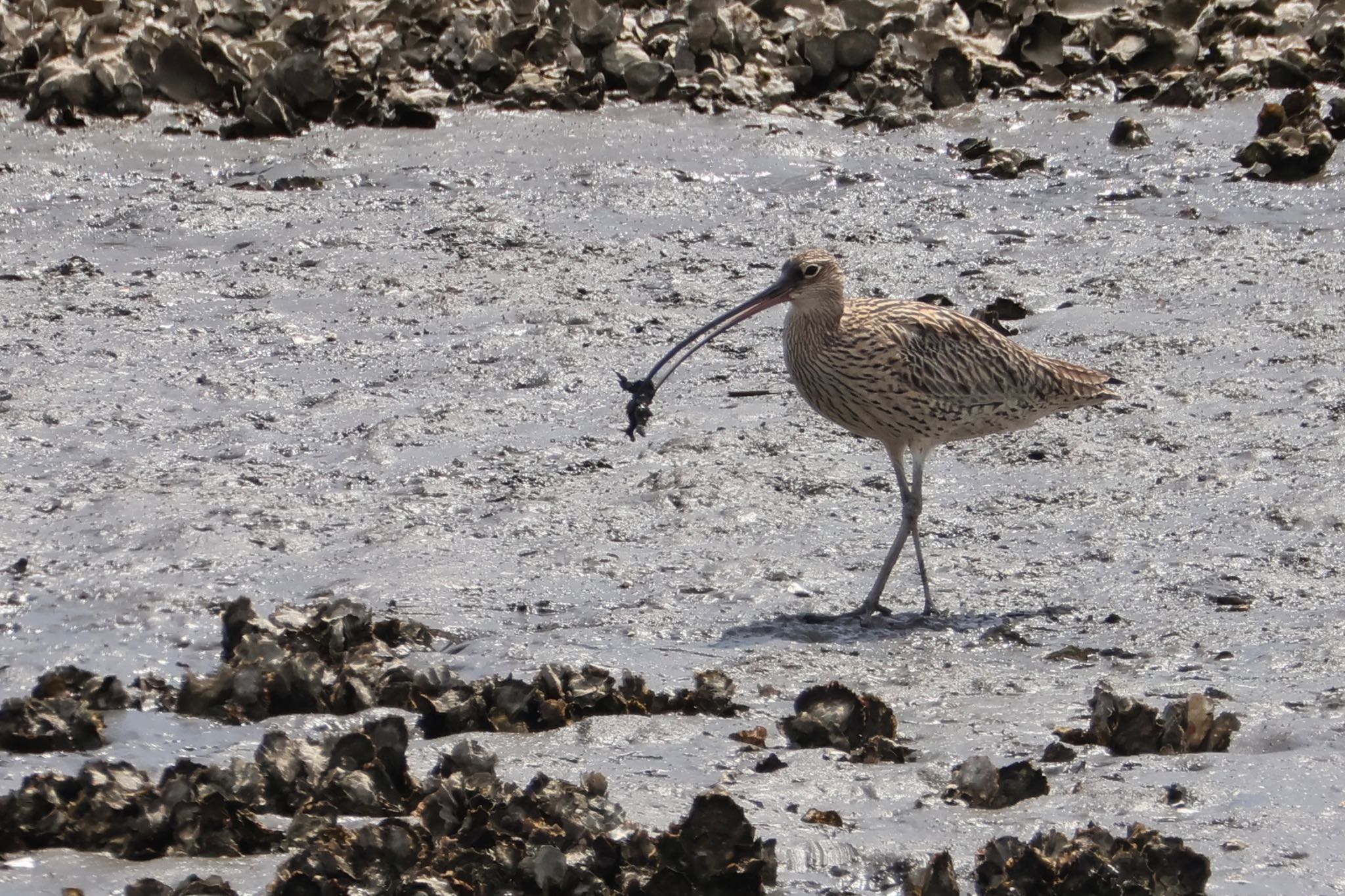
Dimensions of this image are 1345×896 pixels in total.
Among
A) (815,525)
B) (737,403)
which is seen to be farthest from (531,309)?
(815,525)

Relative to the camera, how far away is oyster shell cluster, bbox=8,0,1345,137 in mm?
11047

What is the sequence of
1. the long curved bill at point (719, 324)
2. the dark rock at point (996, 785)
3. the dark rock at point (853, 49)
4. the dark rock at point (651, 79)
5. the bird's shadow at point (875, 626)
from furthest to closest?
the dark rock at point (853, 49) < the dark rock at point (651, 79) < the long curved bill at point (719, 324) < the bird's shadow at point (875, 626) < the dark rock at point (996, 785)

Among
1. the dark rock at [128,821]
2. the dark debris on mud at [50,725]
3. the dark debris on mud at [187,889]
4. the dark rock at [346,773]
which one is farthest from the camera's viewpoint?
the dark debris on mud at [50,725]

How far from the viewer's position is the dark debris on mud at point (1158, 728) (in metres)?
4.71

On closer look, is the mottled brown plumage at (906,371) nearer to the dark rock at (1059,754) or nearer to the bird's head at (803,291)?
the bird's head at (803,291)

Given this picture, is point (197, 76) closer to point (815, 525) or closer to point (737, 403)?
point (737, 403)

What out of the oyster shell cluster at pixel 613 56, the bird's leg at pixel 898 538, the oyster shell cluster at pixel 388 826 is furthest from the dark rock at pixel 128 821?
the oyster shell cluster at pixel 613 56

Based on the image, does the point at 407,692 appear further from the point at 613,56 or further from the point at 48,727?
the point at 613,56

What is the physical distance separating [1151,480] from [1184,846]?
329 cm

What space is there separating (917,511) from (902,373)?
499mm

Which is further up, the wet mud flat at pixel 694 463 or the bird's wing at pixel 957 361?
the bird's wing at pixel 957 361

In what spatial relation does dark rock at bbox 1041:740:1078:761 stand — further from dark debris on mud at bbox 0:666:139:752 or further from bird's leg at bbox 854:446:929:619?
dark debris on mud at bbox 0:666:139:752

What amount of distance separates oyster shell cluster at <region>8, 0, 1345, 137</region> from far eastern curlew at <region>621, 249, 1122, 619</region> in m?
4.59

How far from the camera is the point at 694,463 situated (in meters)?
7.19
